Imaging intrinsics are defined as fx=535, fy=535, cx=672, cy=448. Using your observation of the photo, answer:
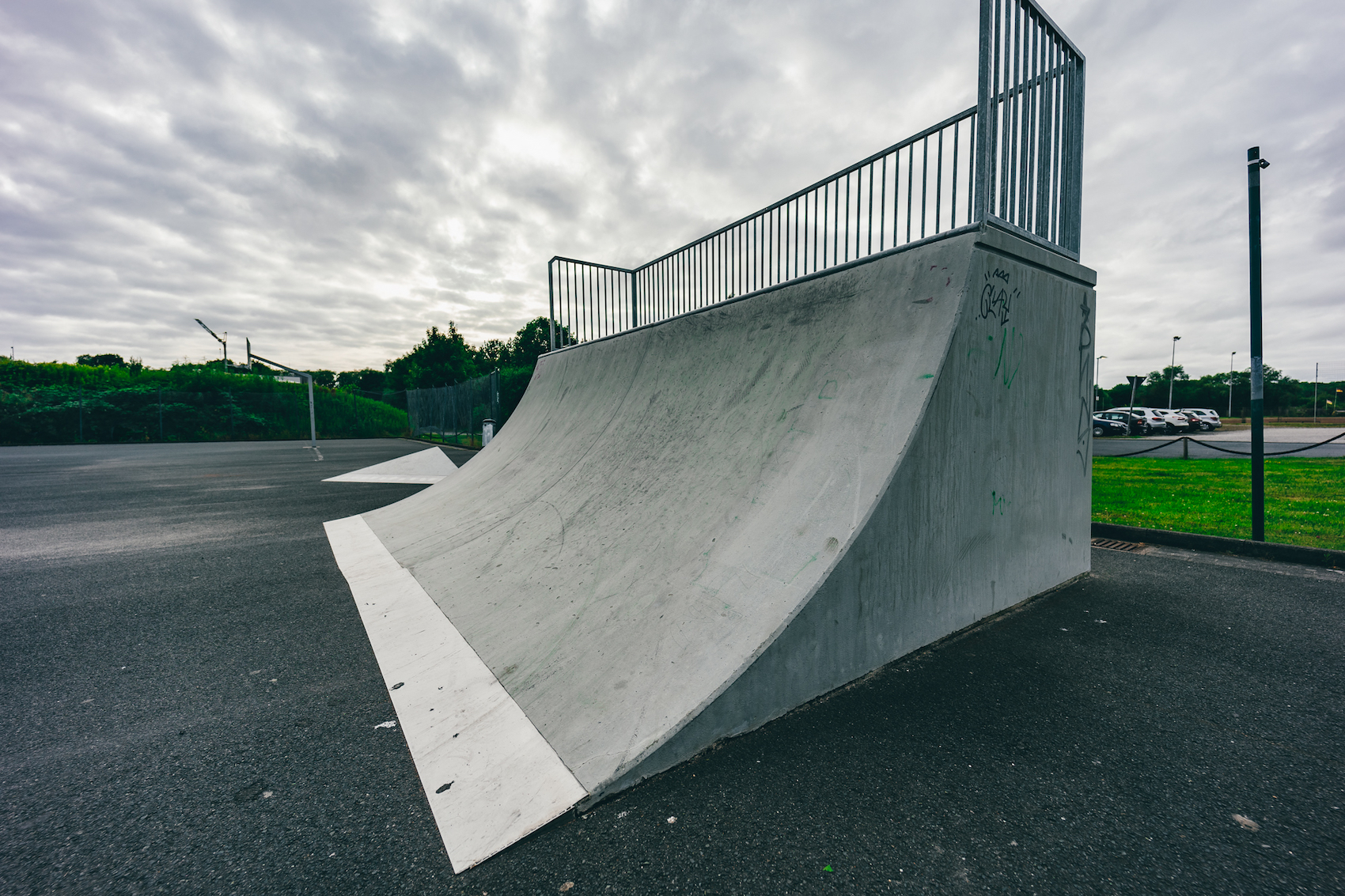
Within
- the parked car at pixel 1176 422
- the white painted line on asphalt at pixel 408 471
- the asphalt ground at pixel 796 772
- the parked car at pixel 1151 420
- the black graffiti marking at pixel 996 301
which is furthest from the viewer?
the parked car at pixel 1176 422

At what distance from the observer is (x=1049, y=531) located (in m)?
3.83

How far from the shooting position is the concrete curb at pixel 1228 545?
4.44 m

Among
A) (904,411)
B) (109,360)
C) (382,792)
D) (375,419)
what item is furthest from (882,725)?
(109,360)

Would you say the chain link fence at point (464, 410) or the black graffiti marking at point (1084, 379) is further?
the chain link fence at point (464, 410)

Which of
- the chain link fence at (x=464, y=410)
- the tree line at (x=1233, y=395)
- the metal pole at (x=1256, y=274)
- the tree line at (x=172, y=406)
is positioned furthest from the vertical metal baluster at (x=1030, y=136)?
the tree line at (x=1233, y=395)

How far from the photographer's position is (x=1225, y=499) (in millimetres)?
7309

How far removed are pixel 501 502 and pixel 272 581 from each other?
193cm

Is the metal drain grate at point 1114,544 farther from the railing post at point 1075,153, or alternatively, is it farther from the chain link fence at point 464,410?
the chain link fence at point 464,410

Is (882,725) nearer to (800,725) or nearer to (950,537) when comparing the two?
(800,725)

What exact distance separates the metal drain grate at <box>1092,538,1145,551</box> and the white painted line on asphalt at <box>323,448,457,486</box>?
361 inches

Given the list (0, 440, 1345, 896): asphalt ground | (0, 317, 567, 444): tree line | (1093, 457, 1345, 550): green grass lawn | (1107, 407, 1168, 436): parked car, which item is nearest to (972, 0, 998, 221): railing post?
(0, 440, 1345, 896): asphalt ground

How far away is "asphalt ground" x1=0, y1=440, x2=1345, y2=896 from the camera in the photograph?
1.56m

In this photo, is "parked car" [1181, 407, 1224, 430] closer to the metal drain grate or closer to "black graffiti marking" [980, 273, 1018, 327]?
the metal drain grate

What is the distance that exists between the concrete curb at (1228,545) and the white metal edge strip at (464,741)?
616 cm
